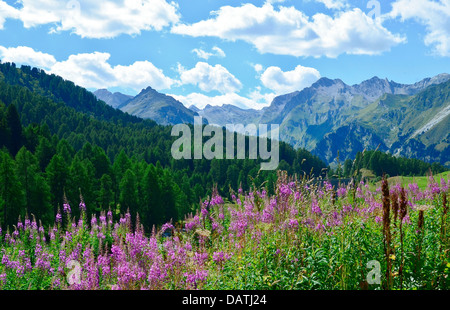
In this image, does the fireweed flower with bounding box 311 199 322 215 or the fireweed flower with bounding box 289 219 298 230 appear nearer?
the fireweed flower with bounding box 289 219 298 230

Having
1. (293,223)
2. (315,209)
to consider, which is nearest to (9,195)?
(315,209)

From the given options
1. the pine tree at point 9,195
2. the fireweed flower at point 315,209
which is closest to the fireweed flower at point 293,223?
the fireweed flower at point 315,209

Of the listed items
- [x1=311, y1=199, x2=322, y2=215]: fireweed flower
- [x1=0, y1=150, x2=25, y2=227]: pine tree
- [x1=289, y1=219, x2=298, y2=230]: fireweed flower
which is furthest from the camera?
[x1=0, y1=150, x2=25, y2=227]: pine tree

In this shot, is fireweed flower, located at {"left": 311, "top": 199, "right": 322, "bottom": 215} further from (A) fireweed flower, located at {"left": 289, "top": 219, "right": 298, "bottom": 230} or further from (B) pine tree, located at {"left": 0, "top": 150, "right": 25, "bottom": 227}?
(B) pine tree, located at {"left": 0, "top": 150, "right": 25, "bottom": 227}

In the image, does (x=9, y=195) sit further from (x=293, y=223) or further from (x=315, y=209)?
(x=293, y=223)

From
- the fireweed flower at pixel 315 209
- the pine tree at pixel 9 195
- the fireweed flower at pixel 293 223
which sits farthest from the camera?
the pine tree at pixel 9 195

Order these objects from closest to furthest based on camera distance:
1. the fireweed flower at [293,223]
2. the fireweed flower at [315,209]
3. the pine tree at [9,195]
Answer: the fireweed flower at [293,223], the fireweed flower at [315,209], the pine tree at [9,195]

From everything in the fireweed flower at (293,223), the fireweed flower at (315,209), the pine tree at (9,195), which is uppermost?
the fireweed flower at (315,209)

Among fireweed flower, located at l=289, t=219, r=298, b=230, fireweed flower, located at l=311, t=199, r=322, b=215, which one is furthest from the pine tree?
fireweed flower, located at l=289, t=219, r=298, b=230

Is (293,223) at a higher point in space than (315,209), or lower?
lower

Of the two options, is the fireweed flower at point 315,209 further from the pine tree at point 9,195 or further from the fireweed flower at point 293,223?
the pine tree at point 9,195

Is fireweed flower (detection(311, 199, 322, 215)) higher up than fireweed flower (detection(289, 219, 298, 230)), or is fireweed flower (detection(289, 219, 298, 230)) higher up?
fireweed flower (detection(311, 199, 322, 215))

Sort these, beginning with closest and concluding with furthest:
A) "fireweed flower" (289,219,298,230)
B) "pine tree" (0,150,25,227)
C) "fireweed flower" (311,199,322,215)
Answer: "fireweed flower" (289,219,298,230)
"fireweed flower" (311,199,322,215)
"pine tree" (0,150,25,227)

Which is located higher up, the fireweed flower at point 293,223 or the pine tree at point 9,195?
the fireweed flower at point 293,223
